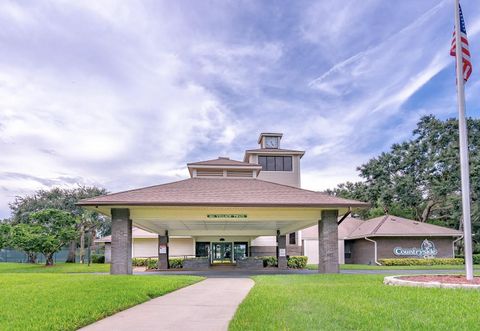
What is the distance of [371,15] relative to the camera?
16188mm

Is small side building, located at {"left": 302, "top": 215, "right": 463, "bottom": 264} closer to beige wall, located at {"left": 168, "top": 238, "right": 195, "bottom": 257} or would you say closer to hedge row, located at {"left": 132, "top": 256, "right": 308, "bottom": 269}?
hedge row, located at {"left": 132, "top": 256, "right": 308, "bottom": 269}

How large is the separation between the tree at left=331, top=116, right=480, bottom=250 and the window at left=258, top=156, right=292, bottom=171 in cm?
1073

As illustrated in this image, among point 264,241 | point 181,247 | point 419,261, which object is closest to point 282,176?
point 264,241

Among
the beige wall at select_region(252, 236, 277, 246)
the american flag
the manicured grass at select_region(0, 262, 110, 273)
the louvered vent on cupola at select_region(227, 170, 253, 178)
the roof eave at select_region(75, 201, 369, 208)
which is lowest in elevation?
the manicured grass at select_region(0, 262, 110, 273)

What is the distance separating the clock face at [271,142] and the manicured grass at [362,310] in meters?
27.7

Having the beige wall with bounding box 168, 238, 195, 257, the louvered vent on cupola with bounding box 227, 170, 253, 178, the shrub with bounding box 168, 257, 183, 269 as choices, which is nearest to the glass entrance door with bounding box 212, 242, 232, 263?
the beige wall with bounding box 168, 238, 195, 257

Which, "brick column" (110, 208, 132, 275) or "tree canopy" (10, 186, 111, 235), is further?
"tree canopy" (10, 186, 111, 235)

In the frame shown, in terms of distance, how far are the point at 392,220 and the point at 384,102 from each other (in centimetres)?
1586

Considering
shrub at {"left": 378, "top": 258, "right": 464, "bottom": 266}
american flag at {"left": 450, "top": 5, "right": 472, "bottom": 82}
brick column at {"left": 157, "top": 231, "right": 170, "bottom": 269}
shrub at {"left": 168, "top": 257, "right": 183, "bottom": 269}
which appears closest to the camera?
american flag at {"left": 450, "top": 5, "right": 472, "bottom": 82}

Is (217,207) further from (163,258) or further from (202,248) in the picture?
(202,248)

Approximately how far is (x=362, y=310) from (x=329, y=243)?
464 inches

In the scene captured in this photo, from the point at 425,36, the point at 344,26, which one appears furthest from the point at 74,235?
the point at 425,36

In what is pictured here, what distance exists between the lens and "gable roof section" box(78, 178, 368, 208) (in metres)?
18.2

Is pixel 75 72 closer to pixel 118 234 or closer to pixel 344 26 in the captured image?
pixel 118 234
